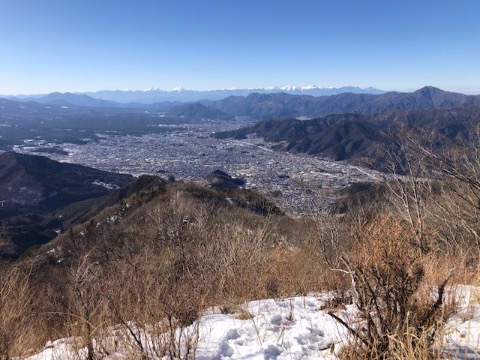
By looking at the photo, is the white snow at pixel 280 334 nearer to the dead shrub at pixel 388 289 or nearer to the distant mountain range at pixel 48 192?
the dead shrub at pixel 388 289

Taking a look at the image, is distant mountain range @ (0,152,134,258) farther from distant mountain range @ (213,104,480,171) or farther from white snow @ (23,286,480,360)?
distant mountain range @ (213,104,480,171)

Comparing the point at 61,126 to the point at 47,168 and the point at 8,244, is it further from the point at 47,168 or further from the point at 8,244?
the point at 8,244

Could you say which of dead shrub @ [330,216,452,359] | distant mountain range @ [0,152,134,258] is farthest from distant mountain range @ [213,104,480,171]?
dead shrub @ [330,216,452,359]

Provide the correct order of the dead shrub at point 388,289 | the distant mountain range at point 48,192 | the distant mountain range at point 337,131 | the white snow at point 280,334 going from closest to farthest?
1. the dead shrub at point 388,289
2. the white snow at point 280,334
3. the distant mountain range at point 48,192
4. the distant mountain range at point 337,131

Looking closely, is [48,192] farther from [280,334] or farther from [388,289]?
[388,289]

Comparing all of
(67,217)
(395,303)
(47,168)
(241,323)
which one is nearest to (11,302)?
(241,323)

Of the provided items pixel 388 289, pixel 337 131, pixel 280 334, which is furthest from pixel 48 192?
pixel 337 131

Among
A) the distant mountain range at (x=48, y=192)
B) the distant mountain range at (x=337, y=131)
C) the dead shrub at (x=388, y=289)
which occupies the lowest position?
the distant mountain range at (x=48, y=192)

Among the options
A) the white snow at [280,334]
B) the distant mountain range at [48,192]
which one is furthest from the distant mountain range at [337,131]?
the white snow at [280,334]
